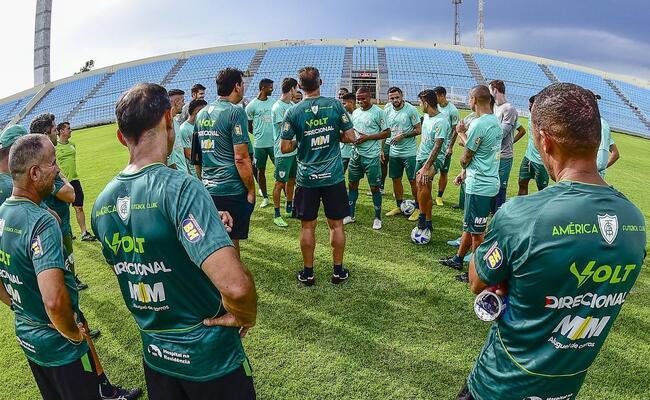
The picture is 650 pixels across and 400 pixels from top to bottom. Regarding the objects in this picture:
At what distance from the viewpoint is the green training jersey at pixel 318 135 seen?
4828 millimetres

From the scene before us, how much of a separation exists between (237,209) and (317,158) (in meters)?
1.15

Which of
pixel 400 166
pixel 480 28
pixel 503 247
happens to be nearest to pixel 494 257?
pixel 503 247

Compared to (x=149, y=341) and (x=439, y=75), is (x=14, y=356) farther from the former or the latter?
(x=439, y=75)

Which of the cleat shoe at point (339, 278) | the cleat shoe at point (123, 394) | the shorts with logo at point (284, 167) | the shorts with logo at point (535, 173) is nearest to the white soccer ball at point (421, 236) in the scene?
the cleat shoe at point (339, 278)

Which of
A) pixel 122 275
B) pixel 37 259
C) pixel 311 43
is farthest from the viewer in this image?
pixel 311 43

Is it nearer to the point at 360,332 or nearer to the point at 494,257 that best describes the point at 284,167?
the point at 360,332

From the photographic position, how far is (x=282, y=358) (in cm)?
379

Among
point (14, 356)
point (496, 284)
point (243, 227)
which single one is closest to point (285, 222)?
point (243, 227)

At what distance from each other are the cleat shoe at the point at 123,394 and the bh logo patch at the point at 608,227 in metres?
3.49

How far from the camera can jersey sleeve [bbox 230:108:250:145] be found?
4637mm

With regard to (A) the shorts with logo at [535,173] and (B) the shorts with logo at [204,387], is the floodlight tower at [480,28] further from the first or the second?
(B) the shorts with logo at [204,387]

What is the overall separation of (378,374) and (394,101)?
5.22 meters

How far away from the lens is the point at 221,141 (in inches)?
188

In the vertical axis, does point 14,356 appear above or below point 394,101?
below
